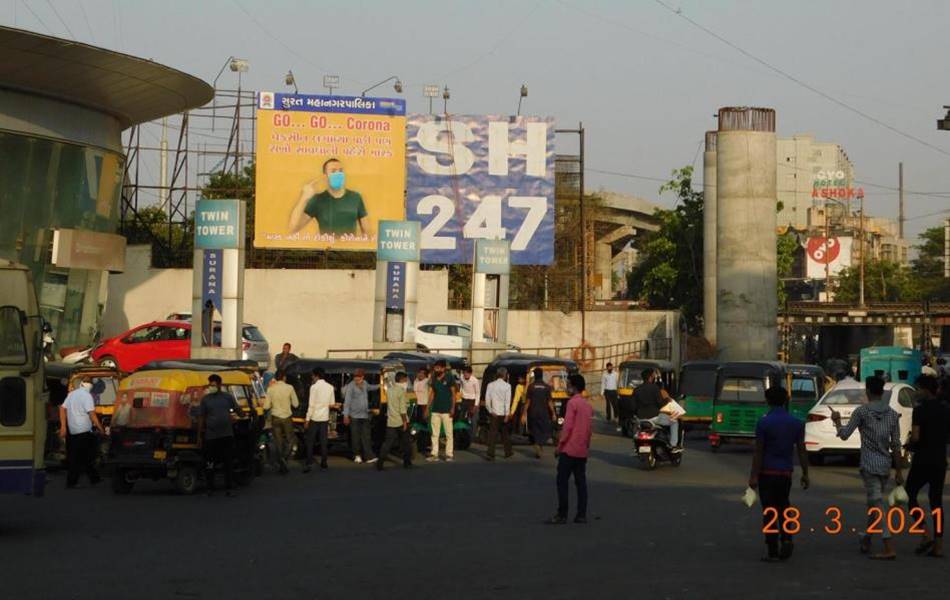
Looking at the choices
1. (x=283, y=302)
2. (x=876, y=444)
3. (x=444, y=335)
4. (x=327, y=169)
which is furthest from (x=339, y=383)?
(x=283, y=302)

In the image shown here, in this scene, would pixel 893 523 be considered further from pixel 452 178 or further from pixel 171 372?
pixel 452 178

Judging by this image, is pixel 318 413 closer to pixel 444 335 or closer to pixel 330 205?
pixel 444 335

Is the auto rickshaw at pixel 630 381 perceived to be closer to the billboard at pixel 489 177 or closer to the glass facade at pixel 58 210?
the billboard at pixel 489 177

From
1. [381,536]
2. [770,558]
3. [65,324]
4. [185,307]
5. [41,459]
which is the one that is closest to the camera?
[770,558]

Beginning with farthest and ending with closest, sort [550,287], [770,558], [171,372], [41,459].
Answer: [550,287]
[171,372]
[41,459]
[770,558]

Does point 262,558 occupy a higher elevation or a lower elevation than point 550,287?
lower

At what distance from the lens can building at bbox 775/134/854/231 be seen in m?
158

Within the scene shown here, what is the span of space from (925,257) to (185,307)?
99.9 m

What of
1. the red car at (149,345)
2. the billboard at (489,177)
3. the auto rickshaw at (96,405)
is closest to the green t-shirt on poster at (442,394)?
the auto rickshaw at (96,405)

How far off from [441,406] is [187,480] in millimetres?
7772

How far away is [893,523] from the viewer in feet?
50.3

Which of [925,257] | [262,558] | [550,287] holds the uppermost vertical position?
[925,257]

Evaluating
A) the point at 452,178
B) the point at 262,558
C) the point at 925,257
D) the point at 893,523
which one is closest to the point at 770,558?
A: the point at 893,523

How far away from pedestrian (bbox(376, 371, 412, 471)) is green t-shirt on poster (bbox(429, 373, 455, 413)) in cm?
169
